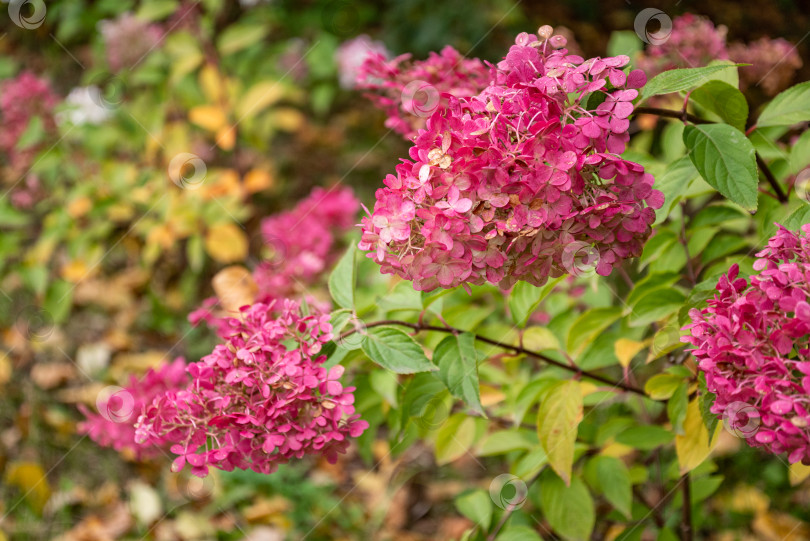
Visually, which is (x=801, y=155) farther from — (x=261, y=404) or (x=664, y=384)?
(x=261, y=404)

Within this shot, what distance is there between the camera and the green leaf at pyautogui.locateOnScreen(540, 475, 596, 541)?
47.9 inches

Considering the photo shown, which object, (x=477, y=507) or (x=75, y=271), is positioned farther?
(x=75, y=271)

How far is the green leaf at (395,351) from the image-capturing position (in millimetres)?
888

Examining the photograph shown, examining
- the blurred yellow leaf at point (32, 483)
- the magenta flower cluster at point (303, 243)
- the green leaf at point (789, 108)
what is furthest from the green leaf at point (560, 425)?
the blurred yellow leaf at point (32, 483)

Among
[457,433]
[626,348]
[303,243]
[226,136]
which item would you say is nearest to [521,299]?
[626,348]

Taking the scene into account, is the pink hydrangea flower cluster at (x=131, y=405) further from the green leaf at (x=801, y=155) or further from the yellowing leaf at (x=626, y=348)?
the green leaf at (x=801, y=155)

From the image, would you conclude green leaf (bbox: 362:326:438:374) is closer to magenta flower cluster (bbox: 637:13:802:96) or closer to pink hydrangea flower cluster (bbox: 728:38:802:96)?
magenta flower cluster (bbox: 637:13:802:96)

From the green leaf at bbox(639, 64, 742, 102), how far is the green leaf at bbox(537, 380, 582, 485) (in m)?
0.50

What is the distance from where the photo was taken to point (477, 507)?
132 centimetres

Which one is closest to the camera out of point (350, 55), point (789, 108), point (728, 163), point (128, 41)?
point (728, 163)

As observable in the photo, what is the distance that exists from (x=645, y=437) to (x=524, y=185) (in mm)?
704

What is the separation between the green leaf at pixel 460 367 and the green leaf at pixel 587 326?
30cm

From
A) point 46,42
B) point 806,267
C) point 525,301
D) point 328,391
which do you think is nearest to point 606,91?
point 806,267

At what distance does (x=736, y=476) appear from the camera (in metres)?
2.02
